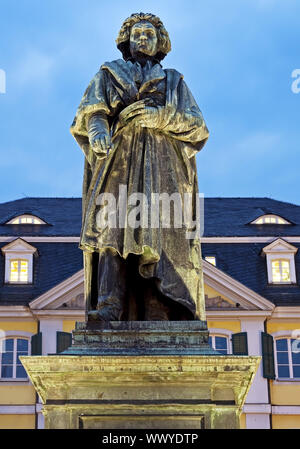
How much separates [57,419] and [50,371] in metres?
0.31

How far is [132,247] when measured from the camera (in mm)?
6570

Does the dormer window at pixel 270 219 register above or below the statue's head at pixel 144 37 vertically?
above

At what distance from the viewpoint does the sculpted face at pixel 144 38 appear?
737 cm

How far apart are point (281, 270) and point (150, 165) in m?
28.0

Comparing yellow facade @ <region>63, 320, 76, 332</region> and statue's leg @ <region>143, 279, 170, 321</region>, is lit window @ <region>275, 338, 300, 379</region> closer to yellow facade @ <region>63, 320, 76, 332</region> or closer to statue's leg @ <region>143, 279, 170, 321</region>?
yellow facade @ <region>63, 320, 76, 332</region>

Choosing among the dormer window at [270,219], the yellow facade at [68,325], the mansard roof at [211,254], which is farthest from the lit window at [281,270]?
the yellow facade at [68,325]

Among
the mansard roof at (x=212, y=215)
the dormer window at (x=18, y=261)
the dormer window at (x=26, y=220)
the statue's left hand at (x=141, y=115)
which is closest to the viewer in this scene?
the statue's left hand at (x=141, y=115)

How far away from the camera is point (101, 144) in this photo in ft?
21.8

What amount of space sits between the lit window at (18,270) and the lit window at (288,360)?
958cm

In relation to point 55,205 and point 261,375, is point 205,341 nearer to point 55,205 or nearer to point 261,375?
point 261,375

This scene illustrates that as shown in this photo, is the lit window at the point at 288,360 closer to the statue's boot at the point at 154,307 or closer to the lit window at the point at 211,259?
the lit window at the point at 211,259

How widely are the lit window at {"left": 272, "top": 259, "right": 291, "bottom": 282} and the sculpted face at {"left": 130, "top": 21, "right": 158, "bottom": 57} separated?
27381 mm

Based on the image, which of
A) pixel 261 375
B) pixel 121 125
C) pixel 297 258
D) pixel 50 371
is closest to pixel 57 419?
pixel 50 371

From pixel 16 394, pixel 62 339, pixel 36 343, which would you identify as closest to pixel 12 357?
pixel 36 343
